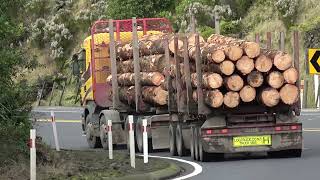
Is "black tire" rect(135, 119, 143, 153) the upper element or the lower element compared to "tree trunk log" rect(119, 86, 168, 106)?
lower

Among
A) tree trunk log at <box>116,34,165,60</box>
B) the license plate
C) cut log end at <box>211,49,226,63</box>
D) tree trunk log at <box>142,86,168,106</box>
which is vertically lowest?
the license plate

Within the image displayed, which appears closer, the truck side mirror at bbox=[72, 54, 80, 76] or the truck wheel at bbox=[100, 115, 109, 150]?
the truck wheel at bbox=[100, 115, 109, 150]

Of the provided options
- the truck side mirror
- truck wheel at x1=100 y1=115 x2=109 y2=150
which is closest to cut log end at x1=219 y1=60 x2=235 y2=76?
truck wheel at x1=100 y1=115 x2=109 y2=150

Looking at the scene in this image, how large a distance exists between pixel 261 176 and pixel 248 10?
111 ft

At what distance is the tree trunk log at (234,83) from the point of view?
56.3 ft

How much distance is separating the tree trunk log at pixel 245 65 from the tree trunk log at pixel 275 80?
18.2 inches

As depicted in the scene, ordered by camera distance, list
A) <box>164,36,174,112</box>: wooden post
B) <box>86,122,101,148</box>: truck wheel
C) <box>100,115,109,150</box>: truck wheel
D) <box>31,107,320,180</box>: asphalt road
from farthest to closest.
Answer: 1. <box>86,122,101,148</box>: truck wheel
2. <box>100,115,109,150</box>: truck wheel
3. <box>164,36,174,112</box>: wooden post
4. <box>31,107,320,180</box>: asphalt road

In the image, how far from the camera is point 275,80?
56.8ft

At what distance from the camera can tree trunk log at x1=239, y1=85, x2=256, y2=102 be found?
17234mm

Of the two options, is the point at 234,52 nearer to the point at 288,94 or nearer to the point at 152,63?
the point at 288,94

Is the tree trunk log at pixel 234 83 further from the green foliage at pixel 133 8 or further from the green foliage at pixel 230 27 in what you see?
the green foliage at pixel 133 8

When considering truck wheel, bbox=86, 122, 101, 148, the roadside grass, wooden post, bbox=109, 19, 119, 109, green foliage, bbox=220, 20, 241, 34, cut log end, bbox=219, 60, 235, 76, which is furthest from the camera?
green foliage, bbox=220, 20, 241, 34

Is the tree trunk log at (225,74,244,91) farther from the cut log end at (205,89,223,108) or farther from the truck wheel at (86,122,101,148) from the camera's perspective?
the truck wheel at (86,122,101,148)

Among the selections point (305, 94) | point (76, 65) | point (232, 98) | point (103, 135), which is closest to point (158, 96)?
point (103, 135)
